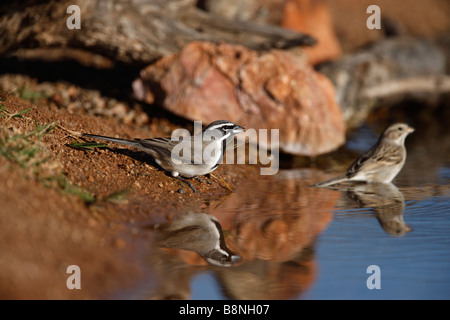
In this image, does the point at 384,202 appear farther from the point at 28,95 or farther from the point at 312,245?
the point at 28,95

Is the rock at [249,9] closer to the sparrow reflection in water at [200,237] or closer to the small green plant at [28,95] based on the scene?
the small green plant at [28,95]

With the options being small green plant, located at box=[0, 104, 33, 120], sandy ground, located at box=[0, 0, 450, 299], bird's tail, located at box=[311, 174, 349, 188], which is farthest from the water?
small green plant, located at box=[0, 104, 33, 120]

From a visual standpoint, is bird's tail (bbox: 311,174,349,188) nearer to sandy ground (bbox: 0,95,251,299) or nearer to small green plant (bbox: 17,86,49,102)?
sandy ground (bbox: 0,95,251,299)

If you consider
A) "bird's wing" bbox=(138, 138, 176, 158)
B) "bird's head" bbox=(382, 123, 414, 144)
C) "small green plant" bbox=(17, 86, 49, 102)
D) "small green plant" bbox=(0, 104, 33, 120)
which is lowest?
"bird's wing" bbox=(138, 138, 176, 158)

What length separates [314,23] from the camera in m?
14.9

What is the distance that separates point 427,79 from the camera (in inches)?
649

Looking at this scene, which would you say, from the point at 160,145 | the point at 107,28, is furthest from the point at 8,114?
the point at 107,28

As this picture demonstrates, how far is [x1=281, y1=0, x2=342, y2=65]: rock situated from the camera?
14.6 meters

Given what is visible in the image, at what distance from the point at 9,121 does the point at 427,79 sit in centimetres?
1336

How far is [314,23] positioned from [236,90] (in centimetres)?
682

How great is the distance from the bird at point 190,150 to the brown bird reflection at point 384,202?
1.69 meters

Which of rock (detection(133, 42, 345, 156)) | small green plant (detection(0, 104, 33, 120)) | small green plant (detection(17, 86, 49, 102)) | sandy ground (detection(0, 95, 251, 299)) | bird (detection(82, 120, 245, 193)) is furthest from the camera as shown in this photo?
rock (detection(133, 42, 345, 156))

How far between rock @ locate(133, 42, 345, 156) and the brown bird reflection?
1.79m

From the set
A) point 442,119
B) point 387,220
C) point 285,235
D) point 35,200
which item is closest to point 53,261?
point 35,200
